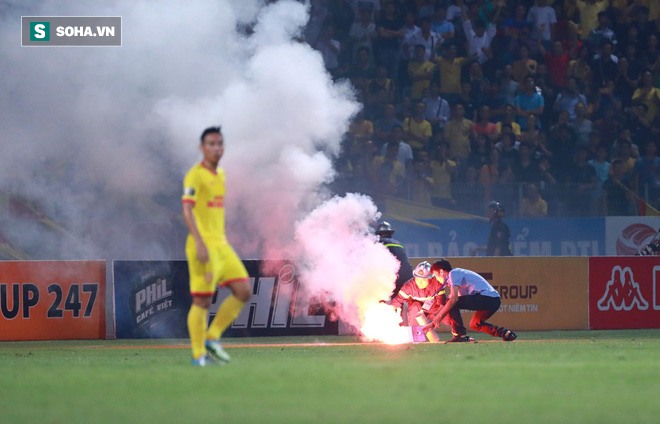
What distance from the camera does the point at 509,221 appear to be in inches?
778

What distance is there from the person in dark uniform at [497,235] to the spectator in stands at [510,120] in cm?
391

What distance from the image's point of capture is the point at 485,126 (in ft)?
75.3

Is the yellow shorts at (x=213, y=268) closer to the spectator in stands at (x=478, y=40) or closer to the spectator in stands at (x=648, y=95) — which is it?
the spectator in stands at (x=478, y=40)

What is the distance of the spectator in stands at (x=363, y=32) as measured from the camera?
23.0 metres

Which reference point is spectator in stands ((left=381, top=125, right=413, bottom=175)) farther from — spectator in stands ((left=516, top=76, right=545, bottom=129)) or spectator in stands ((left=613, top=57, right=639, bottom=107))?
spectator in stands ((left=613, top=57, right=639, bottom=107))

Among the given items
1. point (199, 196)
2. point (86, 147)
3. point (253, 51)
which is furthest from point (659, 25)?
point (199, 196)

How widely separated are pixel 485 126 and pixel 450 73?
170 centimetres

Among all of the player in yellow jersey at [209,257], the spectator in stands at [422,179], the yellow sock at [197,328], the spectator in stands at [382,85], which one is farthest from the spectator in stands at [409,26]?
the yellow sock at [197,328]

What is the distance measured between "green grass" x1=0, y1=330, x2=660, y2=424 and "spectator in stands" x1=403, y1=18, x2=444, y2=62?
45.3 feet

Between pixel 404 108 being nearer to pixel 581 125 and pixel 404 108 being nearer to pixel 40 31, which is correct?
pixel 581 125

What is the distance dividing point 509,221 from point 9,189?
9964 millimetres

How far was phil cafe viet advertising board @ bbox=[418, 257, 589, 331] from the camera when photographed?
18469 mm

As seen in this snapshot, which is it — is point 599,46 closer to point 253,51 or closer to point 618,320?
point 618,320

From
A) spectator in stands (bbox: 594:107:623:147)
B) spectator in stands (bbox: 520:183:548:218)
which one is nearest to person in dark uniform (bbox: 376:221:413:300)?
spectator in stands (bbox: 520:183:548:218)
